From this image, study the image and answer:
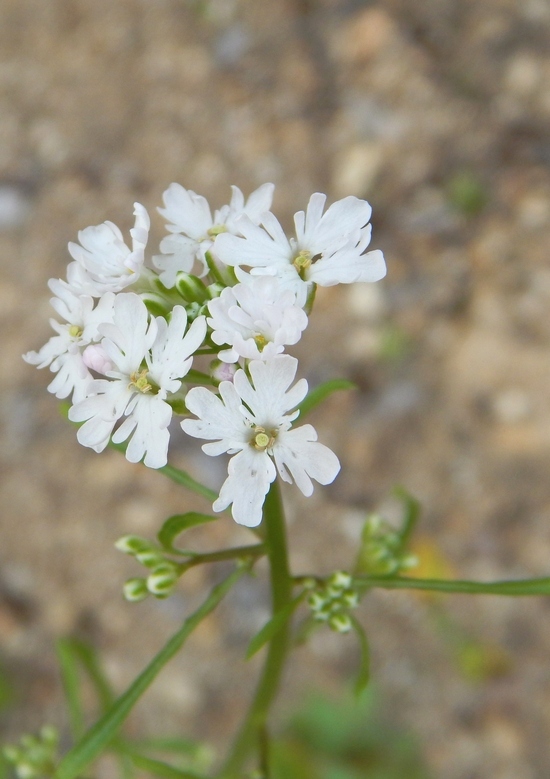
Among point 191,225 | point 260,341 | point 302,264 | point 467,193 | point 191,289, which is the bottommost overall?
point 260,341

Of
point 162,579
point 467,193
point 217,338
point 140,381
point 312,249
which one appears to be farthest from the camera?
point 467,193

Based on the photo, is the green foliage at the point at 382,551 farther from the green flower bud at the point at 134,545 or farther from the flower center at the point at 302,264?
the flower center at the point at 302,264

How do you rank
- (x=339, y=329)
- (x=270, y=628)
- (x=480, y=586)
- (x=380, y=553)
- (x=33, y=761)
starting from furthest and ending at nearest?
(x=339, y=329), (x=33, y=761), (x=380, y=553), (x=480, y=586), (x=270, y=628)

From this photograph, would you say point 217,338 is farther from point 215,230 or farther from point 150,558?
point 150,558

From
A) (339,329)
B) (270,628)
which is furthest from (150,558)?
(339,329)

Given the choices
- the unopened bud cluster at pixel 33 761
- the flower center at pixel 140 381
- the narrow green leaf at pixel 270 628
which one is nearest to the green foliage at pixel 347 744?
the unopened bud cluster at pixel 33 761

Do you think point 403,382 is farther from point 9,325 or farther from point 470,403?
point 9,325
